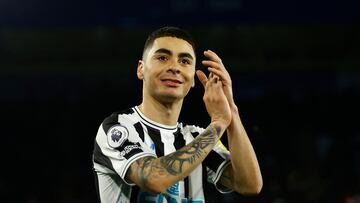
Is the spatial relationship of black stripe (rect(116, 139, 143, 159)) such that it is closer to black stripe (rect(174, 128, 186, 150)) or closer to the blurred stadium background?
black stripe (rect(174, 128, 186, 150))

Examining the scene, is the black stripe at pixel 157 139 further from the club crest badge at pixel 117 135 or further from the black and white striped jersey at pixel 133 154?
the club crest badge at pixel 117 135

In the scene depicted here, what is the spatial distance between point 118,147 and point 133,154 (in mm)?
82

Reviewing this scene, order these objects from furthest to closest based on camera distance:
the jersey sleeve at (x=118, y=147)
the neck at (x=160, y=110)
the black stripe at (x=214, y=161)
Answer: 1. the black stripe at (x=214, y=161)
2. the neck at (x=160, y=110)
3. the jersey sleeve at (x=118, y=147)

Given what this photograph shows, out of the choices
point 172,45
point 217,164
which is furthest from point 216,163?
point 172,45

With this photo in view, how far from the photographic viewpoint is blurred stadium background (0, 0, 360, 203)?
6.36 metres

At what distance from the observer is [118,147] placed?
2287 mm

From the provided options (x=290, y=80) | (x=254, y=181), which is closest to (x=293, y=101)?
(x=290, y=80)

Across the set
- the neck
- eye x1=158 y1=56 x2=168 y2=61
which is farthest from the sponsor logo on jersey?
eye x1=158 y1=56 x2=168 y2=61

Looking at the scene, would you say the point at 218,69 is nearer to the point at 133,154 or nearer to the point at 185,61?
the point at 185,61

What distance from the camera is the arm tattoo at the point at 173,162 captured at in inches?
84.1

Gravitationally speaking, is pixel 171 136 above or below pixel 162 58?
below

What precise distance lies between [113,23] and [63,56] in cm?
104

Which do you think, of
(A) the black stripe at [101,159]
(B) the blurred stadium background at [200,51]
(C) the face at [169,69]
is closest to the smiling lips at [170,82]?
(C) the face at [169,69]

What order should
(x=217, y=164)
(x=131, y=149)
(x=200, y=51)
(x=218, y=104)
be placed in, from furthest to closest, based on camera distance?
(x=200, y=51) < (x=217, y=164) < (x=218, y=104) < (x=131, y=149)
